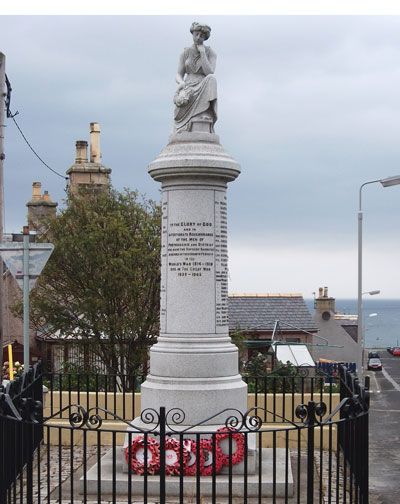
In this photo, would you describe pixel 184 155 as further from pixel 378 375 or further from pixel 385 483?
pixel 378 375

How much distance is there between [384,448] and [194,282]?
6.43 meters

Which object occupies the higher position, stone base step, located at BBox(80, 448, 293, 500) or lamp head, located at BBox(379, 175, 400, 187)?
lamp head, located at BBox(379, 175, 400, 187)

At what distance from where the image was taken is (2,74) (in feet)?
67.2

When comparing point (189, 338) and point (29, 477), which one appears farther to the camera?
point (189, 338)

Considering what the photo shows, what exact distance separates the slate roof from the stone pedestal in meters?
27.1

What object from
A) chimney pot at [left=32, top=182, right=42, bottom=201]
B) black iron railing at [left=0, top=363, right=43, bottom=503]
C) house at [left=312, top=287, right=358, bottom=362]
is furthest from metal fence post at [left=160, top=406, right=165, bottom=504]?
house at [left=312, top=287, right=358, bottom=362]

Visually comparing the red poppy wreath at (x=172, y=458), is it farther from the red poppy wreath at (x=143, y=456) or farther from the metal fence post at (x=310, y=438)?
the metal fence post at (x=310, y=438)

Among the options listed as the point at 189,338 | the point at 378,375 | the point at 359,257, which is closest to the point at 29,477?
the point at 189,338

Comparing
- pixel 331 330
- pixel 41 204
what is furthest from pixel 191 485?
pixel 331 330

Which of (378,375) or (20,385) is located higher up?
(20,385)

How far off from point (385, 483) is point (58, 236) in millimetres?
13434

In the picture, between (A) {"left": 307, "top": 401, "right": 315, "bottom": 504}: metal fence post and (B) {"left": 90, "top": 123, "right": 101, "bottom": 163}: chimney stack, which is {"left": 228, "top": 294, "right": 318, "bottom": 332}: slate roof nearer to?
(B) {"left": 90, "top": 123, "right": 101, "bottom": 163}: chimney stack

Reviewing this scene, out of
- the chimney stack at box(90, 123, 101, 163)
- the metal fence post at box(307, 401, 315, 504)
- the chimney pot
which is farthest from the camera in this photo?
the chimney stack at box(90, 123, 101, 163)

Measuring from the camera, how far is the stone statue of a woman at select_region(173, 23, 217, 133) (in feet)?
41.1
